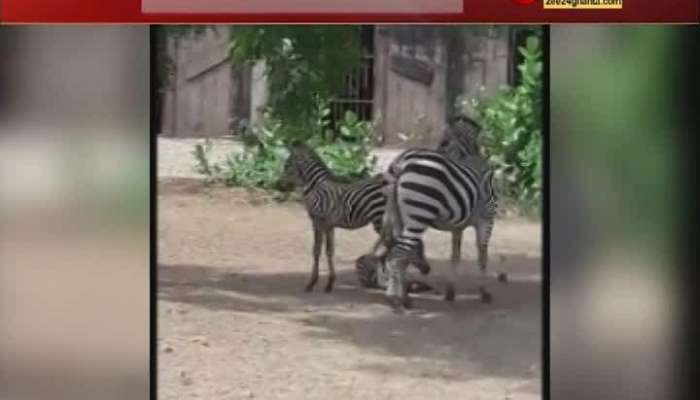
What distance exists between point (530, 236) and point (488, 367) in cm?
59

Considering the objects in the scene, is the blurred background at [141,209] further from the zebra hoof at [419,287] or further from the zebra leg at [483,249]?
the zebra hoof at [419,287]

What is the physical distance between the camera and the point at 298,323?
5074 millimetres

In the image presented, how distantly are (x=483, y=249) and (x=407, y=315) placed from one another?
429 millimetres

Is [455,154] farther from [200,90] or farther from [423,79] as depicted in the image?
[200,90]

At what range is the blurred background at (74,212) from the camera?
4980mm

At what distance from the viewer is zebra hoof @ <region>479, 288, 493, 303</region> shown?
197 inches

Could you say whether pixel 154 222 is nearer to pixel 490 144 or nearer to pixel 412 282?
pixel 412 282

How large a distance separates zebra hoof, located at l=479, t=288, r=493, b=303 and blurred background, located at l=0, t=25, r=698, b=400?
0.28 metres

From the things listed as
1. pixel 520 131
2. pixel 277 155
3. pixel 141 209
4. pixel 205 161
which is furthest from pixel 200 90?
pixel 520 131

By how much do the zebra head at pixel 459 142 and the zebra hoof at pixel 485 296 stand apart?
0.58 m

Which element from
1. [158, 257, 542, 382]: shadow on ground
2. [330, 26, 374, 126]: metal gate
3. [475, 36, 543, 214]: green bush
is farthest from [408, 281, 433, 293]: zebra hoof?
[330, 26, 374, 126]: metal gate

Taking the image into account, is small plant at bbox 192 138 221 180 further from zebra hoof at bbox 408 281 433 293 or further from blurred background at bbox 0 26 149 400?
zebra hoof at bbox 408 281 433 293

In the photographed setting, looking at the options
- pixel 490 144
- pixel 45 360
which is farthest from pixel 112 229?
pixel 490 144

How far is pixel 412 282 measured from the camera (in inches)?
199
